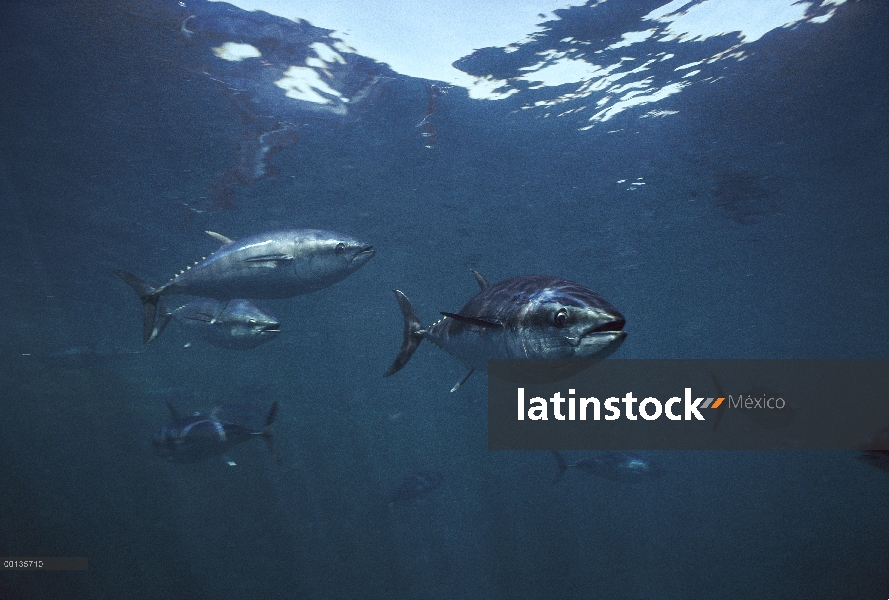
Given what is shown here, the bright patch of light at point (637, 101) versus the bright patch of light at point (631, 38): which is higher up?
the bright patch of light at point (631, 38)

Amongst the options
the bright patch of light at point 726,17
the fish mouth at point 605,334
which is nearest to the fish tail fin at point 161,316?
the fish mouth at point 605,334

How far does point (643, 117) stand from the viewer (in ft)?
41.2

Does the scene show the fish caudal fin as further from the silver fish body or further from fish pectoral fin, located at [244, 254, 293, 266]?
fish pectoral fin, located at [244, 254, 293, 266]

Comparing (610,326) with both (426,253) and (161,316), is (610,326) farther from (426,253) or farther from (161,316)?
(426,253)

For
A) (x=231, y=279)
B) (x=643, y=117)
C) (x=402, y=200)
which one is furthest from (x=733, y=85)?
(x=231, y=279)

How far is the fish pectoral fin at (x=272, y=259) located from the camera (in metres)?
4.21

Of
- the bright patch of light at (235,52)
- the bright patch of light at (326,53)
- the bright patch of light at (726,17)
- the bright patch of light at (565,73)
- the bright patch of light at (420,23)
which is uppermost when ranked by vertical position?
the bright patch of light at (726,17)

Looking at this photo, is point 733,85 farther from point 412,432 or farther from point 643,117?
point 412,432

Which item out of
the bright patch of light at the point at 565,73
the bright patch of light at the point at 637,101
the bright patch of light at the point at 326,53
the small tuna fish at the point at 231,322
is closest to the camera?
the small tuna fish at the point at 231,322

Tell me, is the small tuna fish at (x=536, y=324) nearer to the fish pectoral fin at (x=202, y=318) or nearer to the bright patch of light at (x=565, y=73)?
the fish pectoral fin at (x=202, y=318)

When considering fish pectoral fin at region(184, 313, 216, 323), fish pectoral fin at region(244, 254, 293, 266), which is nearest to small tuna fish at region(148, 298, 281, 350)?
fish pectoral fin at region(184, 313, 216, 323)

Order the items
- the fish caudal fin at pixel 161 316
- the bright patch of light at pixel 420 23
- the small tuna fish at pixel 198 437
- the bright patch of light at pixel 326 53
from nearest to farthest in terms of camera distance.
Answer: the fish caudal fin at pixel 161 316, the small tuna fish at pixel 198 437, the bright patch of light at pixel 420 23, the bright patch of light at pixel 326 53

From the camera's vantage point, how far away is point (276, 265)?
4250mm

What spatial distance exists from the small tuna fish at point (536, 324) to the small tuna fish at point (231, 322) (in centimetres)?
364
